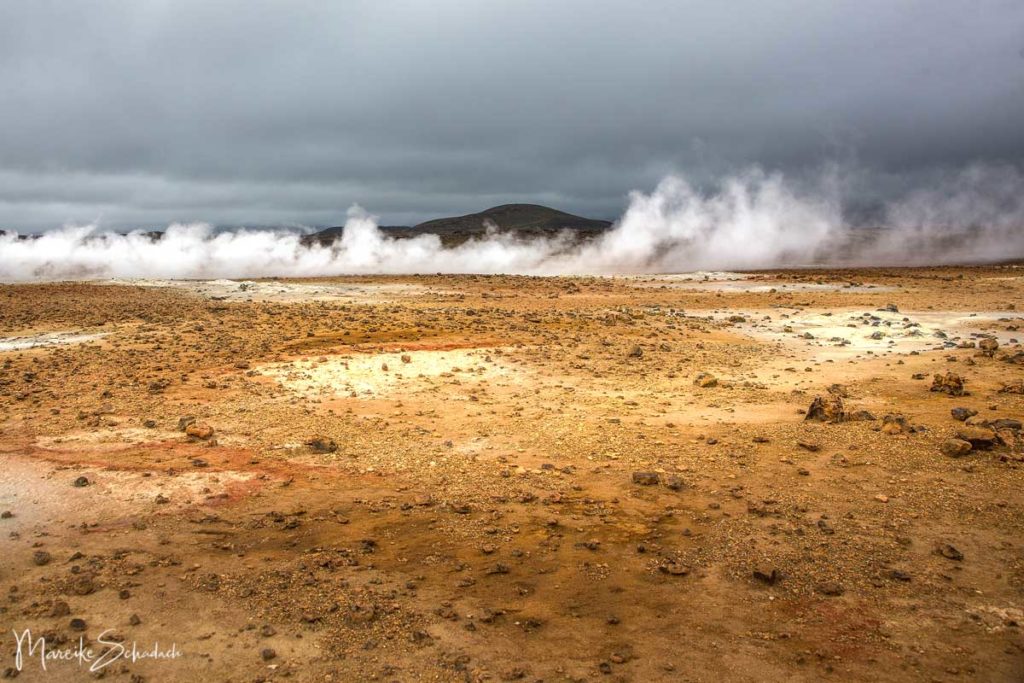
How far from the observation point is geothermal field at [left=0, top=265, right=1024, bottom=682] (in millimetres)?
4617

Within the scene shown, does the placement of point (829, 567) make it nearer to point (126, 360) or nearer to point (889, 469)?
point (889, 469)

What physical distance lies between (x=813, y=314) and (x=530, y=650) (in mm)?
18730

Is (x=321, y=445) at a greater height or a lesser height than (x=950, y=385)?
lesser

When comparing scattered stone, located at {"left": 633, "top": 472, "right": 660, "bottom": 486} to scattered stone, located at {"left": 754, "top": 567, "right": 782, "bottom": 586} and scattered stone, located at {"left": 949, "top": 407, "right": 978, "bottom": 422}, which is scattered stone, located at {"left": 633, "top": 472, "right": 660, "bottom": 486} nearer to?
scattered stone, located at {"left": 754, "top": 567, "right": 782, "bottom": 586}

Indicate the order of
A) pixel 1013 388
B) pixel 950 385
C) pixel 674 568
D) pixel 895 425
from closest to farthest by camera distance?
pixel 674 568
pixel 895 425
pixel 1013 388
pixel 950 385

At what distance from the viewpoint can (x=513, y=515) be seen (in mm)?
6508

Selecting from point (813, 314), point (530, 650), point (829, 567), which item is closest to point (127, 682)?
point (530, 650)

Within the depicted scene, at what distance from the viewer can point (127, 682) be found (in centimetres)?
430

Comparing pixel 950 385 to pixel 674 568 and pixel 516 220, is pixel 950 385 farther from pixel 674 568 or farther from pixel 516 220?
pixel 516 220

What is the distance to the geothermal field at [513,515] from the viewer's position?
182 inches

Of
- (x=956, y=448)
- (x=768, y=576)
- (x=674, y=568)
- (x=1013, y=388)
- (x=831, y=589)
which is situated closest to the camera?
(x=831, y=589)

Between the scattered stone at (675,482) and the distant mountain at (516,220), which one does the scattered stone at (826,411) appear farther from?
the distant mountain at (516,220)

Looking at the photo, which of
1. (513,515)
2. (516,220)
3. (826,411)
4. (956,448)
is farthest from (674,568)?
(516,220)

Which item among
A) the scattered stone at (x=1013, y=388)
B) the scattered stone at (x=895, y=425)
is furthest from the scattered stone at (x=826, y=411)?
the scattered stone at (x=1013, y=388)
